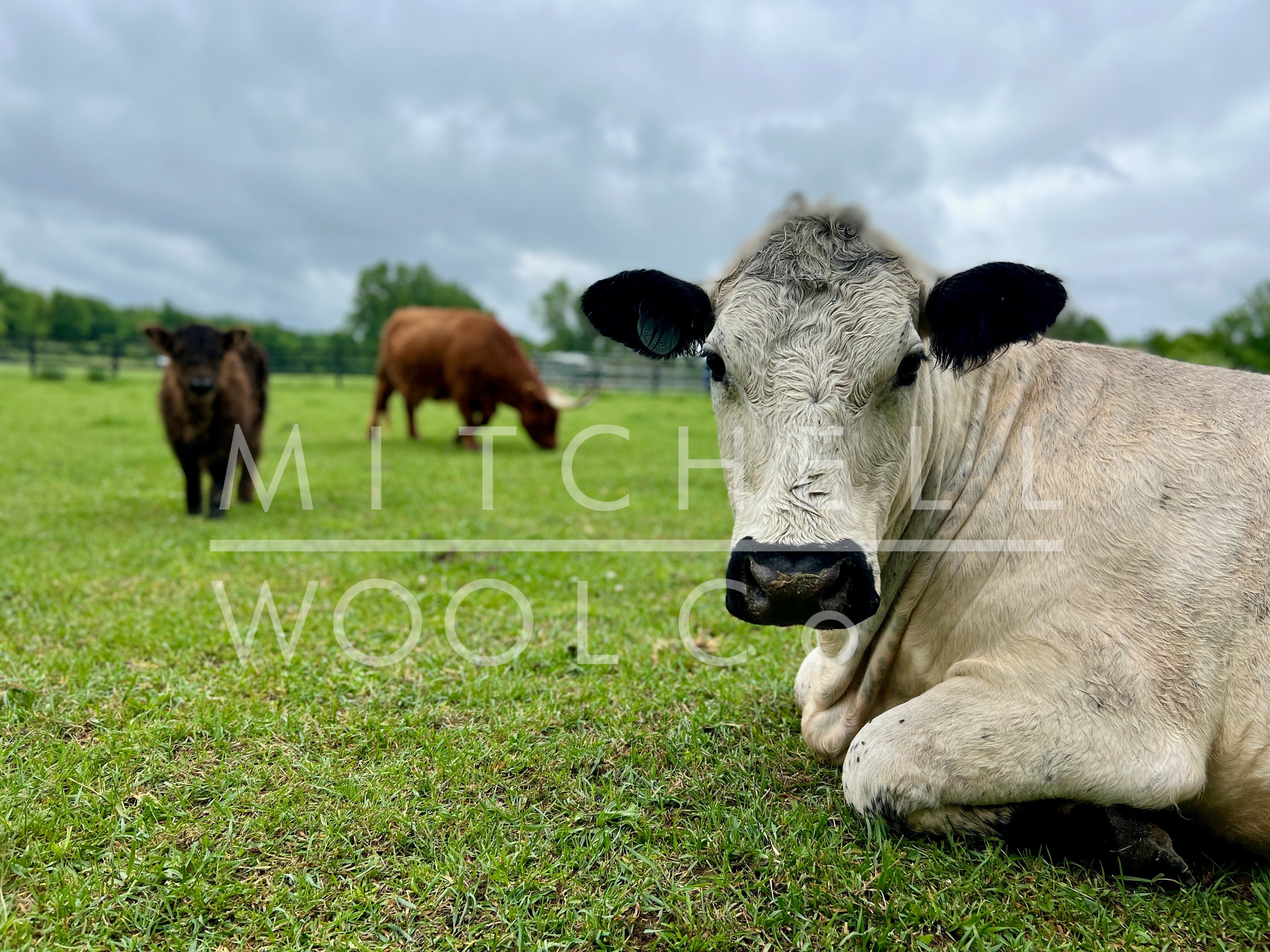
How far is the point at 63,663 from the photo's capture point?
144 inches

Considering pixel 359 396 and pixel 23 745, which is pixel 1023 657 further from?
pixel 359 396

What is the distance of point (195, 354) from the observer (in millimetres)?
7832

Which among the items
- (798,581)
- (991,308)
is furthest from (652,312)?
(798,581)

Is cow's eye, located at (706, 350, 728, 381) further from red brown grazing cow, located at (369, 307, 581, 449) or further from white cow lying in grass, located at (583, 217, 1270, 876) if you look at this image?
red brown grazing cow, located at (369, 307, 581, 449)

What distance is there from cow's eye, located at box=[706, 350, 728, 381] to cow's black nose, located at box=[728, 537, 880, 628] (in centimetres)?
70

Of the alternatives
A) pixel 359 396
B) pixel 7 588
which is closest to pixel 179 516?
pixel 7 588

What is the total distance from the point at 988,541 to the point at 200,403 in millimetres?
7327

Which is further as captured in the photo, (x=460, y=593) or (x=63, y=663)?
(x=460, y=593)

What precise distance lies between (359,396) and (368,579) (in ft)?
83.3

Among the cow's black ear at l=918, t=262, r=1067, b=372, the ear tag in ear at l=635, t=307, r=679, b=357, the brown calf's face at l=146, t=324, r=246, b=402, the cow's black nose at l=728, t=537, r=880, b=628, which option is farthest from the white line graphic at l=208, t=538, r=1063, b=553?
the cow's black nose at l=728, t=537, r=880, b=628

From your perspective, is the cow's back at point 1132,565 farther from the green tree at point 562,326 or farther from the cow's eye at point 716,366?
the green tree at point 562,326

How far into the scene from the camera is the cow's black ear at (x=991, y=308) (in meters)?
2.55

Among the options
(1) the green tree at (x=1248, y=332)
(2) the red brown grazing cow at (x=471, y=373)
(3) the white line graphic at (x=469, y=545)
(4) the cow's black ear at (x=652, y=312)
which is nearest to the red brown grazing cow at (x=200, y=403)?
(3) the white line graphic at (x=469, y=545)

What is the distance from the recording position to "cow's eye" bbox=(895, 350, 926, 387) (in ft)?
8.17
